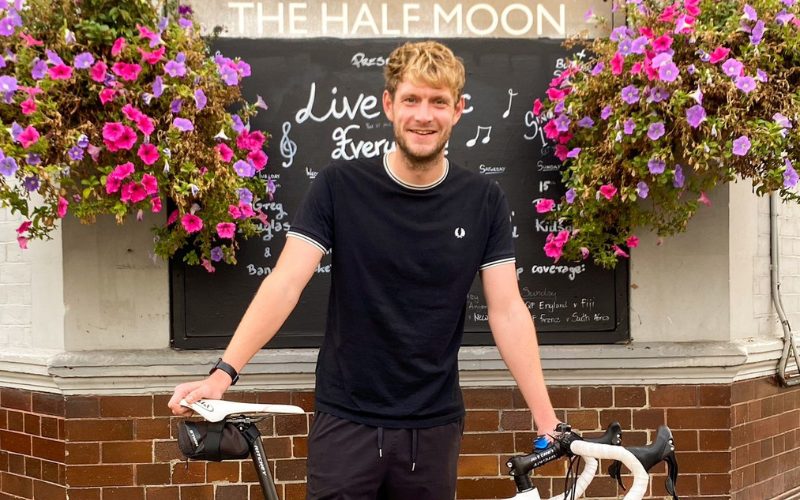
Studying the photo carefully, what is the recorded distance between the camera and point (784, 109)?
156 inches

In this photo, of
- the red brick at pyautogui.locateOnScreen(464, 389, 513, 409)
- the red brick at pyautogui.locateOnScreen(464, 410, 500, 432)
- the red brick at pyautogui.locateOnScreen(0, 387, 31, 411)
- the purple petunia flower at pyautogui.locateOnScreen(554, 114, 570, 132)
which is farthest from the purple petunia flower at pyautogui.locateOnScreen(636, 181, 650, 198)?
the red brick at pyautogui.locateOnScreen(0, 387, 31, 411)

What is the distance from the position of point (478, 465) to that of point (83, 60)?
2.65 meters

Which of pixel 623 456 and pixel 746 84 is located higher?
pixel 746 84

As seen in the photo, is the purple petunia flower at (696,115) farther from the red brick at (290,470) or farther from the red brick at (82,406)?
the red brick at (82,406)

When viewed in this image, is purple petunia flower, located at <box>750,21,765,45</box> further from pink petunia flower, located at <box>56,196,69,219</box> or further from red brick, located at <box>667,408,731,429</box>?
pink petunia flower, located at <box>56,196,69,219</box>

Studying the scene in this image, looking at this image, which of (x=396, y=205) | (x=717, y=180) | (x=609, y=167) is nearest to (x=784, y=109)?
(x=717, y=180)

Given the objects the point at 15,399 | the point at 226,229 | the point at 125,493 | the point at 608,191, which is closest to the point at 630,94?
the point at 608,191

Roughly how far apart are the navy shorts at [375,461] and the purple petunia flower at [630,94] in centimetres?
184

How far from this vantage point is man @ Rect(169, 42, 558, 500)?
2.78m

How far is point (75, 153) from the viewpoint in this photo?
3771 mm

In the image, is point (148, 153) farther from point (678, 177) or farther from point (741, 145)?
point (741, 145)

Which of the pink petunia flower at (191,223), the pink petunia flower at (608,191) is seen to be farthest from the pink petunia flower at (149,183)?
the pink petunia flower at (608,191)

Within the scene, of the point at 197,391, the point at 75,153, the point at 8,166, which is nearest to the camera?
the point at 197,391

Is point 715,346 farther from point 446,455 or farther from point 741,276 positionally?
point 446,455
